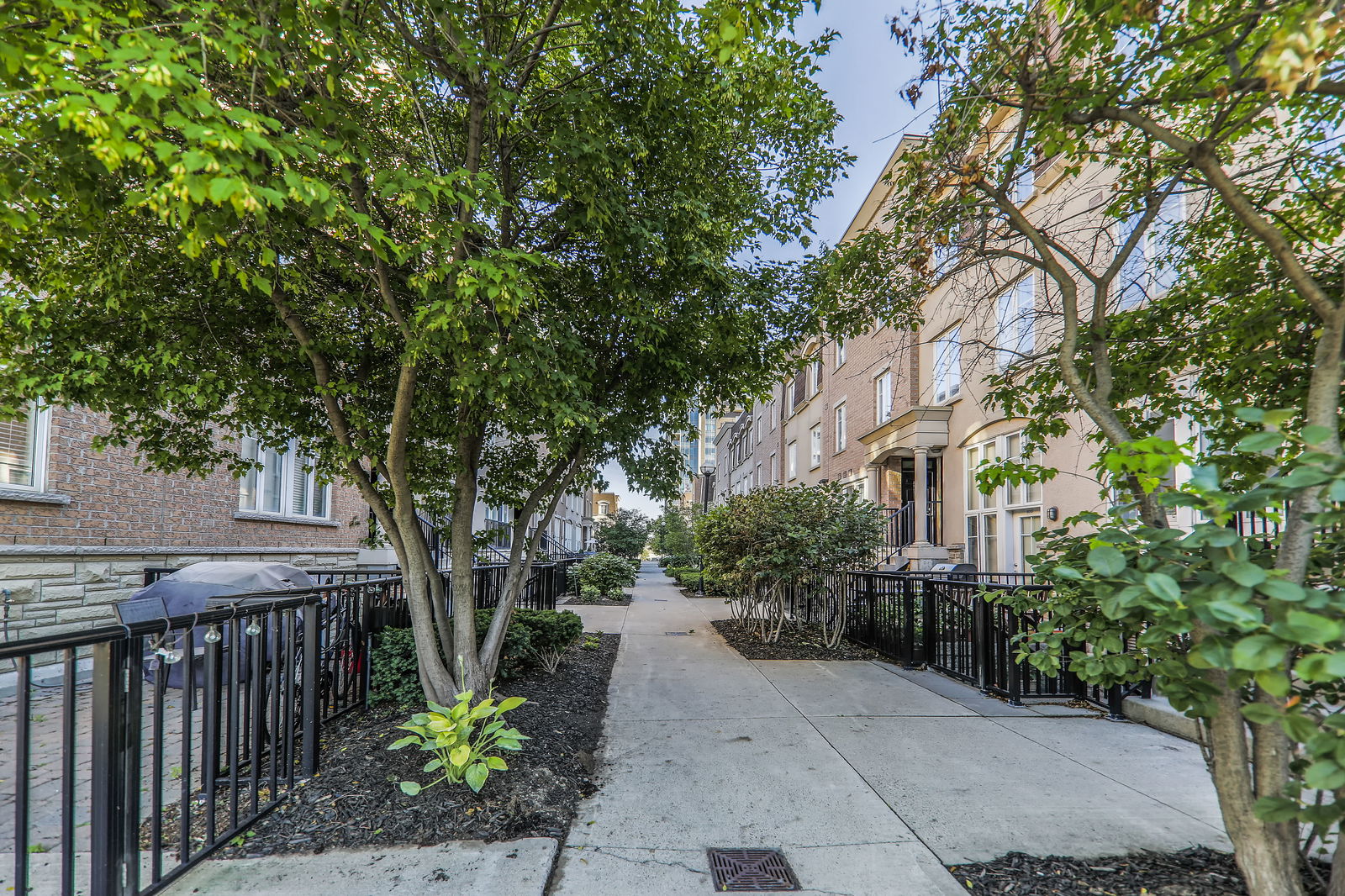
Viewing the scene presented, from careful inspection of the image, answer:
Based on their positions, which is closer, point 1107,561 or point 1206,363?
point 1107,561

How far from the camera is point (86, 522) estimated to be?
7.29 metres

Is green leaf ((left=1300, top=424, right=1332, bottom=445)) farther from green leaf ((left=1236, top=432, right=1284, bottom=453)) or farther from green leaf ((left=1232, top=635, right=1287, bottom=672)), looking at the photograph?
green leaf ((left=1232, top=635, right=1287, bottom=672))

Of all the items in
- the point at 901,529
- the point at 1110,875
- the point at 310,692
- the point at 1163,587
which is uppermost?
the point at 1163,587

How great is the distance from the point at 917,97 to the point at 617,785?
4.39 meters

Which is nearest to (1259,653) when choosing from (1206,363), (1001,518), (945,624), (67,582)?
(1206,363)

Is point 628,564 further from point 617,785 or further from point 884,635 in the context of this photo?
point 617,785

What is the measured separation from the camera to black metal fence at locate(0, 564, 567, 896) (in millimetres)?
2322

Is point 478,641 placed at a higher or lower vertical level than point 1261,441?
lower

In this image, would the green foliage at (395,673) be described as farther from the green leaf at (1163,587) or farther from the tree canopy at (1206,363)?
the green leaf at (1163,587)

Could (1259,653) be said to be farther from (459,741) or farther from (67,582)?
(67,582)

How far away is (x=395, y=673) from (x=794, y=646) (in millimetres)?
5600

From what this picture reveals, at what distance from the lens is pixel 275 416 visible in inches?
192

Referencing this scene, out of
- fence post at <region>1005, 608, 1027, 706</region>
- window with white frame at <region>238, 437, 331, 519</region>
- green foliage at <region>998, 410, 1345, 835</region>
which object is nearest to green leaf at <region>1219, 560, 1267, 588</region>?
green foliage at <region>998, 410, 1345, 835</region>

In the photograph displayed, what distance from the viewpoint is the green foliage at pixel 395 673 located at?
5.17 m
